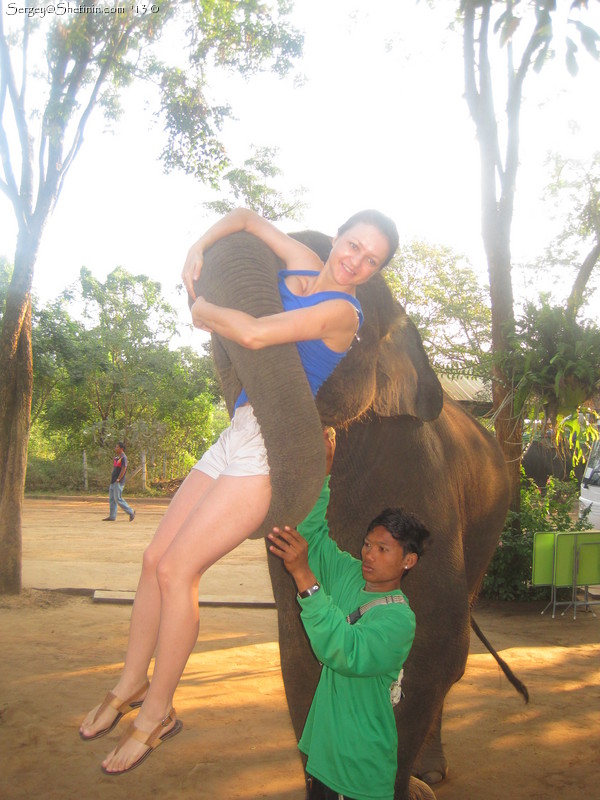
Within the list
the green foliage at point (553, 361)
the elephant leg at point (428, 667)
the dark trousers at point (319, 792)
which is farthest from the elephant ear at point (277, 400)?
the green foliage at point (553, 361)

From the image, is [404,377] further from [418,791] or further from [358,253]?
[418,791]

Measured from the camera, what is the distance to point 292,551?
2.06 metres

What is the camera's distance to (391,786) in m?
2.34

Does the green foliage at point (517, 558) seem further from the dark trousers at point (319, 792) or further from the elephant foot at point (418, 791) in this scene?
Answer: the dark trousers at point (319, 792)

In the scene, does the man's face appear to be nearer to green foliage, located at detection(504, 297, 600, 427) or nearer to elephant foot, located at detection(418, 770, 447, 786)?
elephant foot, located at detection(418, 770, 447, 786)

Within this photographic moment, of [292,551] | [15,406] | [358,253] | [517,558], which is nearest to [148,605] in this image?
[292,551]

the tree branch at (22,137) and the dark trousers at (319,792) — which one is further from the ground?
the tree branch at (22,137)

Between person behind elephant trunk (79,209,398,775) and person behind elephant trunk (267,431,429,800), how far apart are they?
0.24 meters

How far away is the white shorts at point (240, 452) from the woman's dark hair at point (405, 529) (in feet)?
1.95

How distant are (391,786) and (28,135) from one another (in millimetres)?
8188

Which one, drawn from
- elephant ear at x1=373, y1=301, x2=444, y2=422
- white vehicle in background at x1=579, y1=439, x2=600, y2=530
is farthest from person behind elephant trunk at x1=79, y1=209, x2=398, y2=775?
white vehicle in background at x1=579, y1=439, x2=600, y2=530

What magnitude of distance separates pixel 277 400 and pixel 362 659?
0.81 meters

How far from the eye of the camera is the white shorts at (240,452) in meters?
1.95


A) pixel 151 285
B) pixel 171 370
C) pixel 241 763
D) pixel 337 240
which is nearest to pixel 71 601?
pixel 241 763
